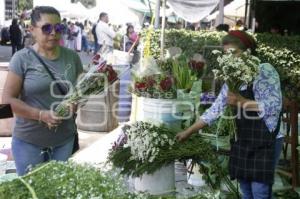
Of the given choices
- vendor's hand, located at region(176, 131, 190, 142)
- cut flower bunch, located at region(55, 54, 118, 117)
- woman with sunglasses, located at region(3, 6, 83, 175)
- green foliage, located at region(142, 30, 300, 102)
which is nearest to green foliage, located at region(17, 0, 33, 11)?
green foliage, located at region(142, 30, 300, 102)

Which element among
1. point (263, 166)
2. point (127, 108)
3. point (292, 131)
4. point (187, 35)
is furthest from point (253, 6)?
point (263, 166)

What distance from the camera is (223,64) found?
3.36 m

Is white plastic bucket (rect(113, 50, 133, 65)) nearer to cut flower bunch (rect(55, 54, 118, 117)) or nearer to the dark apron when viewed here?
the dark apron

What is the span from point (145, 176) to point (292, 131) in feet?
5.94

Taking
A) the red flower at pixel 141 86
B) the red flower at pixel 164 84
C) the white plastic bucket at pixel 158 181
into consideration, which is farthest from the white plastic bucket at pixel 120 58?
the white plastic bucket at pixel 158 181

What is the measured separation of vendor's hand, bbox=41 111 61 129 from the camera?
2963mm

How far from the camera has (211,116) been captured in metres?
3.75

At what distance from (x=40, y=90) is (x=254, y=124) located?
146 cm

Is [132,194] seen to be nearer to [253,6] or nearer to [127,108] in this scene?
[127,108]

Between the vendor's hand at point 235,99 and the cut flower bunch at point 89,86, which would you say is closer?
the cut flower bunch at point 89,86

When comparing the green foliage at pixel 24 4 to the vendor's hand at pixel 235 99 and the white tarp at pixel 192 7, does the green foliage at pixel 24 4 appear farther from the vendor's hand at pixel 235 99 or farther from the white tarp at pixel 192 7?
the vendor's hand at pixel 235 99

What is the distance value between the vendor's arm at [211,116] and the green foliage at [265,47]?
275 inches

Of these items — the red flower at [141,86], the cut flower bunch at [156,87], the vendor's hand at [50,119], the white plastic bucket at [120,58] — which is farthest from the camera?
the white plastic bucket at [120,58]

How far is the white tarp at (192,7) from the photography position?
1022 cm
